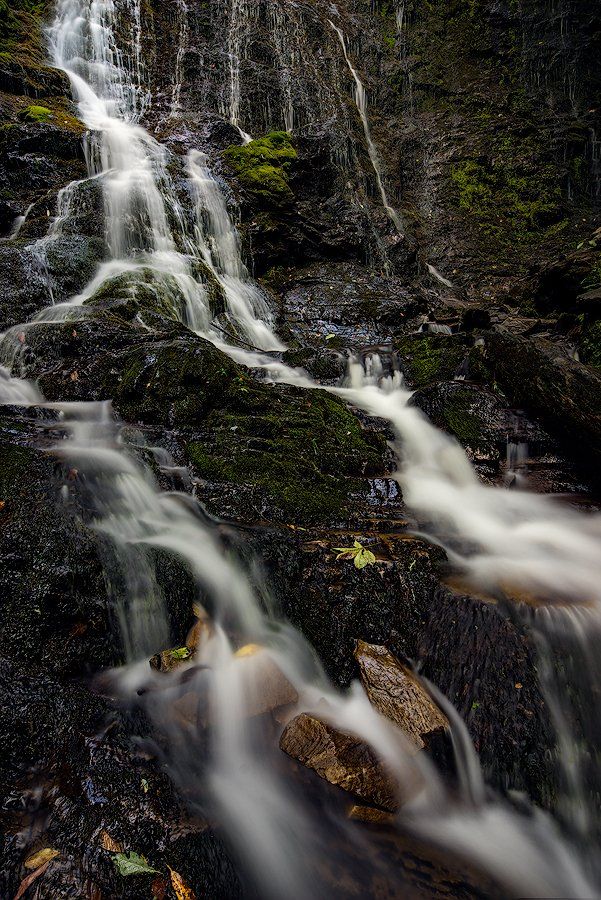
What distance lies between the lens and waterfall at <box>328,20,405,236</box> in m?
17.2

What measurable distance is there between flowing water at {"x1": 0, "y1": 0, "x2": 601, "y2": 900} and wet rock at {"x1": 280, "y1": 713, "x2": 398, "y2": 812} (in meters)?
0.09

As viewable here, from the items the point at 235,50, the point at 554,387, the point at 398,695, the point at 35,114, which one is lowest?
the point at 398,695

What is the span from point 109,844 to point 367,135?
23.4 metres

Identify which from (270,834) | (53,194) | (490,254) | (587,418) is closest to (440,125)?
(490,254)

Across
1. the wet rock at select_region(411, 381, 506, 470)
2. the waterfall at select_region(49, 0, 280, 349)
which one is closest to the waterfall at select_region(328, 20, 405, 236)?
the waterfall at select_region(49, 0, 280, 349)

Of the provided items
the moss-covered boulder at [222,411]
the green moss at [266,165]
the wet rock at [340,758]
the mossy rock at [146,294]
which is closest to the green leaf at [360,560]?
the moss-covered boulder at [222,411]

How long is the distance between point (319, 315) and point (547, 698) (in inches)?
390

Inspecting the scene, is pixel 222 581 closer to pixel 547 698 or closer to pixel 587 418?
pixel 547 698

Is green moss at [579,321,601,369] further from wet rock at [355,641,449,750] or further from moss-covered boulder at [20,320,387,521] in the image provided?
wet rock at [355,641,449,750]

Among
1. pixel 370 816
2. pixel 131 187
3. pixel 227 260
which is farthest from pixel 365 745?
pixel 131 187

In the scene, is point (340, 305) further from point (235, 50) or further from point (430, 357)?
point (235, 50)

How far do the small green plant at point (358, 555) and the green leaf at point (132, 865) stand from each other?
2017mm

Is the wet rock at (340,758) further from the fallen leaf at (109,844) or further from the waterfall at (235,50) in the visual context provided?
the waterfall at (235,50)

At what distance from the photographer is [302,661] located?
124 inches
